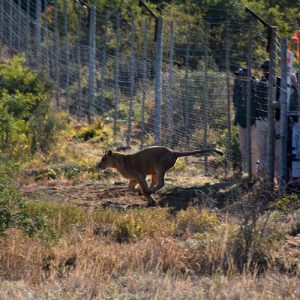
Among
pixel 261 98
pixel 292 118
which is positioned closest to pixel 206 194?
pixel 292 118

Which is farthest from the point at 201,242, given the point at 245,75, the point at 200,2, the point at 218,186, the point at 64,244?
the point at 200,2

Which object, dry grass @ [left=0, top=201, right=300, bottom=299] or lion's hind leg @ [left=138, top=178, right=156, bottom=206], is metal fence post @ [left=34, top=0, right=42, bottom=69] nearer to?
lion's hind leg @ [left=138, top=178, right=156, bottom=206]

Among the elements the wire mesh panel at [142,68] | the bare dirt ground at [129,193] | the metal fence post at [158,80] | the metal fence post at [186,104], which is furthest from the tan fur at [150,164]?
the metal fence post at [158,80]

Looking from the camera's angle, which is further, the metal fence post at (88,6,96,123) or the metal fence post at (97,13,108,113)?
the metal fence post at (88,6,96,123)

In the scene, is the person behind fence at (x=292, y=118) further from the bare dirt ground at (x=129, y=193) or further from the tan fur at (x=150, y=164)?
the tan fur at (x=150, y=164)

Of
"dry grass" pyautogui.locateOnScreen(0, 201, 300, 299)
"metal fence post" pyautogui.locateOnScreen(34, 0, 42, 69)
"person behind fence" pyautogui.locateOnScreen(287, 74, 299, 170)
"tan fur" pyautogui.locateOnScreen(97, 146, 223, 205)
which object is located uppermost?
"metal fence post" pyautogui.locateOnScreen(34, 0, 42, 69)

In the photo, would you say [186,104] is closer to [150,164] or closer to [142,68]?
[142,68]

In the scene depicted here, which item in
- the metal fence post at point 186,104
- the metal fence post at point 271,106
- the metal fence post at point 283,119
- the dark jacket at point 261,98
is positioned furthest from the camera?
the metal fence post at point 186,104

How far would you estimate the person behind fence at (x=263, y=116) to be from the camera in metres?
14.1

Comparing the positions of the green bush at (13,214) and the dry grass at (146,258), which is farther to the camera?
the green bush at (13,214)

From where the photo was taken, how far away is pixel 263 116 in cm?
1462

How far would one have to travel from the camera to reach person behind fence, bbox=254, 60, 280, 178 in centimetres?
1409

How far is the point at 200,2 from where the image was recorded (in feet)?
79.3

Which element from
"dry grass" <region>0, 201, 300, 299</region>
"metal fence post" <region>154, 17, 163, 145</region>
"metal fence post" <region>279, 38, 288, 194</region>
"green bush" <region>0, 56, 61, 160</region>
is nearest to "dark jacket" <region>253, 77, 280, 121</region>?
"metal fence post" <region>279, 38, 288, 194</region>
